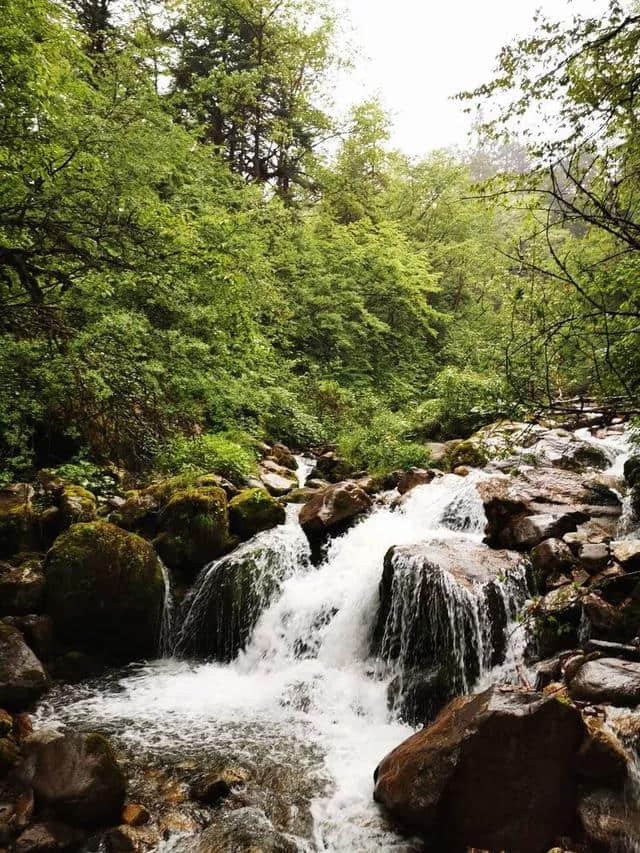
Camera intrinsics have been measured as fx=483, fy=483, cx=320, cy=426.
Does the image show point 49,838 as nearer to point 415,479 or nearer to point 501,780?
point 501,780

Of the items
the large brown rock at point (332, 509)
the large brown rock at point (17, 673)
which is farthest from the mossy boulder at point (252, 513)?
the large brown rock at point (17, 673)

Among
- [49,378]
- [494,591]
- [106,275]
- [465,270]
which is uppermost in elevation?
[465,270]

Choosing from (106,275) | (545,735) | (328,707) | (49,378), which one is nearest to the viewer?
(545,735)

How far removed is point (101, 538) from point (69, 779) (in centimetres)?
315

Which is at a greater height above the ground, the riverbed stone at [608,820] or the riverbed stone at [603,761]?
the riverbed stone at [603,761]

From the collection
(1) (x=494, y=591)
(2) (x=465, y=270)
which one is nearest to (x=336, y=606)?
(1) (x=494, y=591)

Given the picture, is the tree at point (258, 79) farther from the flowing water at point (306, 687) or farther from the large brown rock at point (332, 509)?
the flowing water at point (306, 687)

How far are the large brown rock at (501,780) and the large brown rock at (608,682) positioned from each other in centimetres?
61

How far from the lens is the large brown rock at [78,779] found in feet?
11.1

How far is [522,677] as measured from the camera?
475 centimetres

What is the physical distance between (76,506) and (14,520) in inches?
29.9

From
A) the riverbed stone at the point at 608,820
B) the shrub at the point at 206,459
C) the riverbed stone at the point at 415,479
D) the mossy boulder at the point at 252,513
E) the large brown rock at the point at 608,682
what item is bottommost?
the riverbed stone at the point at 608,820

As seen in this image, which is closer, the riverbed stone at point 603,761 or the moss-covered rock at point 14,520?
the riverbed stone at point 603,761

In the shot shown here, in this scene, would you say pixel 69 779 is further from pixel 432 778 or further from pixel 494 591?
pixel 494 591
